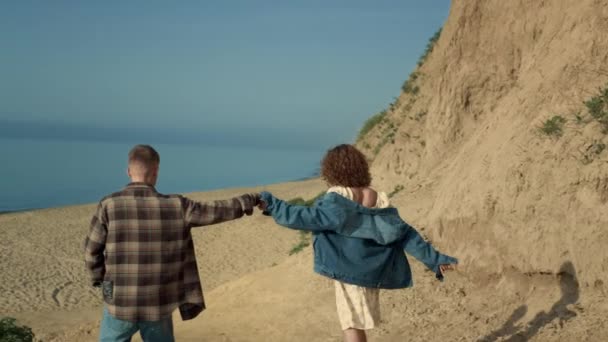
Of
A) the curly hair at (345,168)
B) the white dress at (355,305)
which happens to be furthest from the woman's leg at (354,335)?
the curly hair at (345,168)

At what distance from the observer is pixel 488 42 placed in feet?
40.0

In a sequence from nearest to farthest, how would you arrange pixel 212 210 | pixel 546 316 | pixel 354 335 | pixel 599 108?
1. pixel 212 210
2. pixel 354 335
3. pixel 546 316
4. pixel 599 108

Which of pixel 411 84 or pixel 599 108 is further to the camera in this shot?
pixel 411 84

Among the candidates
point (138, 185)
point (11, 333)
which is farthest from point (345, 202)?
point (11, 333)

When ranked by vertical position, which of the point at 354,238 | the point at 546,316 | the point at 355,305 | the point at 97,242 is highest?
the point at 97,242

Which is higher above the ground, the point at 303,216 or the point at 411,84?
the point at 411,84

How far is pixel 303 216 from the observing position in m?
4.75

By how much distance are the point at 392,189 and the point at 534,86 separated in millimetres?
6121

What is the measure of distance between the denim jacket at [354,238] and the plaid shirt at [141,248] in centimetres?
71

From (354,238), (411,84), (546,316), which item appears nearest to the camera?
(354,238)

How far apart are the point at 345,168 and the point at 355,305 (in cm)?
94

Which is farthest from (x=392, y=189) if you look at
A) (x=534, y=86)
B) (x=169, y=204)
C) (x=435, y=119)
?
(x=169, y=204)

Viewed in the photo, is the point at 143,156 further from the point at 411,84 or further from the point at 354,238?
the point at 411,84

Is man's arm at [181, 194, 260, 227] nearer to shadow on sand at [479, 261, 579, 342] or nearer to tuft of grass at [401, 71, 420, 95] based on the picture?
shadow on sand at [479, 261, 579, 342]
